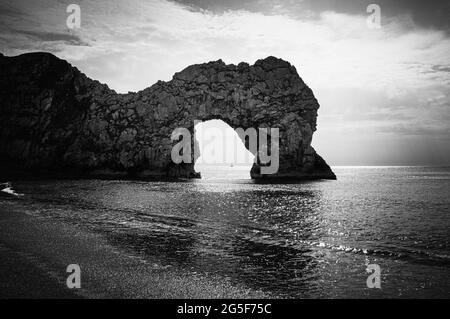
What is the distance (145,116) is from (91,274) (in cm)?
10642

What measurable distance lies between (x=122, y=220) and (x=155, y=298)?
57.8 feet

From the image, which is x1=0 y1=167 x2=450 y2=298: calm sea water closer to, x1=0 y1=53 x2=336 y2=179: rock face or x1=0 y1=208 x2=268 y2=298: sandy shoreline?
x1=0 y1=208 x2=268 y2=298: sandy shoreline

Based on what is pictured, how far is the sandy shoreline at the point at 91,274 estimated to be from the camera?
30.2 feet

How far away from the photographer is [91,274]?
10.8m

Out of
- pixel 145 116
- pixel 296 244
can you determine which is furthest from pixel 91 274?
pixel 145 116

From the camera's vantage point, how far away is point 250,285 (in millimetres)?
10570

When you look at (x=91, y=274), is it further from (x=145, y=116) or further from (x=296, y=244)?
(x=145, y=116)

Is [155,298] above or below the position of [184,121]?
below

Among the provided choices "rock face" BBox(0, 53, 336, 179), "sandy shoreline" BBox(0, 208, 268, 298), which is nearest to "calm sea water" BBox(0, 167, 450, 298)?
"sandy shoreline" BBox(0, 208, 268, 298)

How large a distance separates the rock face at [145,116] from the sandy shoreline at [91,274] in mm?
92665

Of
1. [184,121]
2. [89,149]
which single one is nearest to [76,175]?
[89,149]

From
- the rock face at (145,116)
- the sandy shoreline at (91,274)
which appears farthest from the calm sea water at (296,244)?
the rock face at (145,116)

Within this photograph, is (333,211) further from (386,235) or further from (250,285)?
(250,285)

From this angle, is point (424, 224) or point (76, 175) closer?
point (424, 224)
